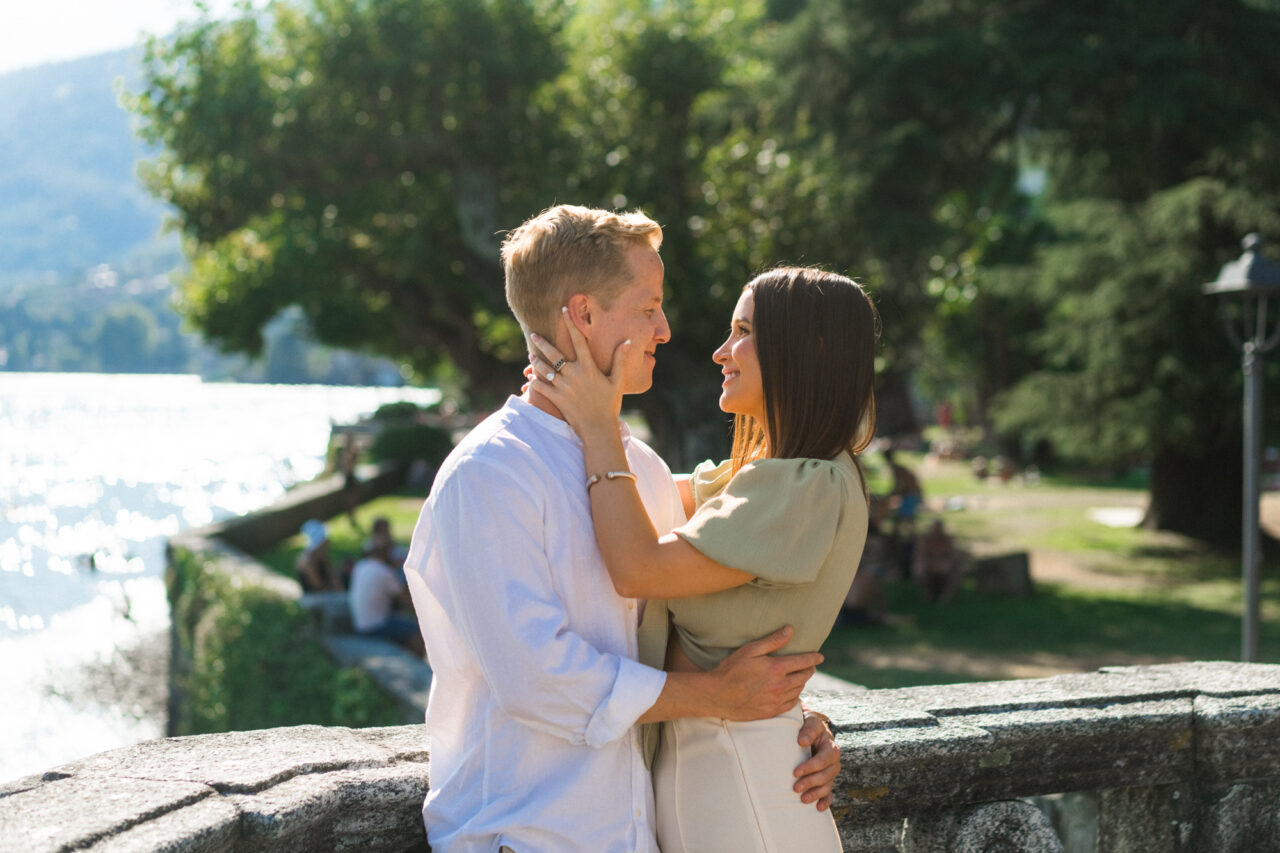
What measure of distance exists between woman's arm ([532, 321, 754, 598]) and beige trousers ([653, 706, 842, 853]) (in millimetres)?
291

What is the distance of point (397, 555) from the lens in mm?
15484

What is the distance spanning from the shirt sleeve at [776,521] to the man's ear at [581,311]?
0.39 m

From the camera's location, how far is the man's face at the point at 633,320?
2184 millimetres

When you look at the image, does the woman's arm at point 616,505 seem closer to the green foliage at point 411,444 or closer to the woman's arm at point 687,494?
the woman's arm at point 687,494

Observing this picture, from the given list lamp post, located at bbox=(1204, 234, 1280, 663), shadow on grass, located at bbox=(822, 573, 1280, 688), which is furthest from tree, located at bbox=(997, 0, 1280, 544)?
lamp post, located at bbox=(1204, 234, 1280, 663)

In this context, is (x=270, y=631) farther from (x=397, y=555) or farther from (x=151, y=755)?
(x=151, y=755)

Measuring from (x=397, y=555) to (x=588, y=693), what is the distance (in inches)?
546

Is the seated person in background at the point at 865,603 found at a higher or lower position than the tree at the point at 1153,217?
lower

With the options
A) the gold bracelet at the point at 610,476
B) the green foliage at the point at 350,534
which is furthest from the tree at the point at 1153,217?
the gold bracelet at the point at 610,476

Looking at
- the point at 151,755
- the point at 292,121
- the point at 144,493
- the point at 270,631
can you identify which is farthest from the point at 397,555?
the point at 144,493

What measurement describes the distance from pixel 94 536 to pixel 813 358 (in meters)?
35.1

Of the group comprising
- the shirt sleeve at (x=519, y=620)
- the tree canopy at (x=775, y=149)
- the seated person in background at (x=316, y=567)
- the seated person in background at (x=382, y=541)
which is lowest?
the seated person in background at (x=316, y=567)

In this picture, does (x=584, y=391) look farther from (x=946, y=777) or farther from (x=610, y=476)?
(x=946, y=777)

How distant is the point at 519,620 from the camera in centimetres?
196
